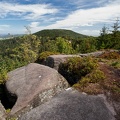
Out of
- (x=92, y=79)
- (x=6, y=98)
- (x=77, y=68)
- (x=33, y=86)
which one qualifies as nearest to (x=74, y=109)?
(x=92, y=79)

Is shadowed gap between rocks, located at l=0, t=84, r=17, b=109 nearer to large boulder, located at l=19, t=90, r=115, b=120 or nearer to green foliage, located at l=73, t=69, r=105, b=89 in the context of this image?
large boulder, located at l=19, t=90, r=115, b=120

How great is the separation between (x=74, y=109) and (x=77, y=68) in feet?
19.0

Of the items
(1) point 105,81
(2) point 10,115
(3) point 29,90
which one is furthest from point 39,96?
(1) point 105,81

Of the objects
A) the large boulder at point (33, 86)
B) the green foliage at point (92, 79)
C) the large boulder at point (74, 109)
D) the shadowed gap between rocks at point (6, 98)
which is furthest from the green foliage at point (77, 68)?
the shadowed gap between rocks at point (6, 98)

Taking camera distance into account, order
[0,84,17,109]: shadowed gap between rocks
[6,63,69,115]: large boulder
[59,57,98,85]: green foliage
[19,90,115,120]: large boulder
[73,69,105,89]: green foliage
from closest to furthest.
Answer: [19,90,115,120]: large boulder
[6,63,69,115]: large boulder
[73,69,105,89]: green foliage
[0,84,17,109]: shadowed gap between rocks
[59,57,98,85]: green foliage

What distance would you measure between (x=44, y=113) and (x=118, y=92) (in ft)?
14.6

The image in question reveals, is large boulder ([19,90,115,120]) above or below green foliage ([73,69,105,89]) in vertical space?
below

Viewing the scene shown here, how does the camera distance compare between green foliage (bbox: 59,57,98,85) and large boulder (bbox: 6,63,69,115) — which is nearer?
large boulder (bbox: 6,63,69,115)

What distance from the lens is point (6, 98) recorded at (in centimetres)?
1584

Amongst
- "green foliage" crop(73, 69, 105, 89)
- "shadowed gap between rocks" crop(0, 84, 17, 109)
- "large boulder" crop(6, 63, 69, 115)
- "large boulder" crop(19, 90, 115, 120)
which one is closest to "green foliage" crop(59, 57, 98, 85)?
"large boulder" crop(6, 63, 69, 115)

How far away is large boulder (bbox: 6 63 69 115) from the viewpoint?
38.9ft

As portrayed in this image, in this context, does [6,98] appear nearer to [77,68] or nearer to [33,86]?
[33,86]

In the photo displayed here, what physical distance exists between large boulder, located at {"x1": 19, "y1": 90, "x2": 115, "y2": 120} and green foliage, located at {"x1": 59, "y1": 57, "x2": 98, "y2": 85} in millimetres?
3818

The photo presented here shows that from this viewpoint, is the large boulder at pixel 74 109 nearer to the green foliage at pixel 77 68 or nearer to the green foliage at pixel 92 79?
the green foliage at pixel 92 79
